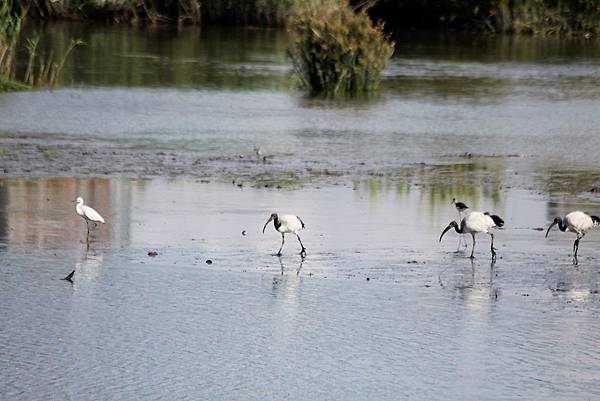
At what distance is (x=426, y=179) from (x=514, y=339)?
27.7 feet

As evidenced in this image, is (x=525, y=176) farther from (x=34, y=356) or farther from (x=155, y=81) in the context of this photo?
(x=155, y=81)

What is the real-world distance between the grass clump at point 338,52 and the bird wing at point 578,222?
50.6 ft

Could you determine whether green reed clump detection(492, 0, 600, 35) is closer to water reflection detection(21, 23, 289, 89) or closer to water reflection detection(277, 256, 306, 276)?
water reflection detection(21, 23, 289, 89)

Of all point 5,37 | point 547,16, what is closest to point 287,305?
point 5,37

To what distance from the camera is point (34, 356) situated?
34.1 feet

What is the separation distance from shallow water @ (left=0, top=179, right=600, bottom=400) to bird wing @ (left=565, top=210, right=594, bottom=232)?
304mm

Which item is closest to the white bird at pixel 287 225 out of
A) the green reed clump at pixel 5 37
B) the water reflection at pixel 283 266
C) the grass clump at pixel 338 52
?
the water reflection at pixel 283 266

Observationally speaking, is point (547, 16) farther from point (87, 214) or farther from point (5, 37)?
point (87, 214)

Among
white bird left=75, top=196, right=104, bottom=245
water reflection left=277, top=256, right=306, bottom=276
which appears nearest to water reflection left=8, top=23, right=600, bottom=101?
white bird left=75, top=196, right=104, bottom=245

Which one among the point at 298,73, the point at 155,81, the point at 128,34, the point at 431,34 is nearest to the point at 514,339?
the point at 298,73

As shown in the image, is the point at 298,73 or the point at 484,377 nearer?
the point at 484,377

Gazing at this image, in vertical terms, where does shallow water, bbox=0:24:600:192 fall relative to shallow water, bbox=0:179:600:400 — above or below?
above

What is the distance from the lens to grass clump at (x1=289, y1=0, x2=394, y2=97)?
29.5 metres

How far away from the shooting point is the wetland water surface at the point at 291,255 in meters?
10.2
